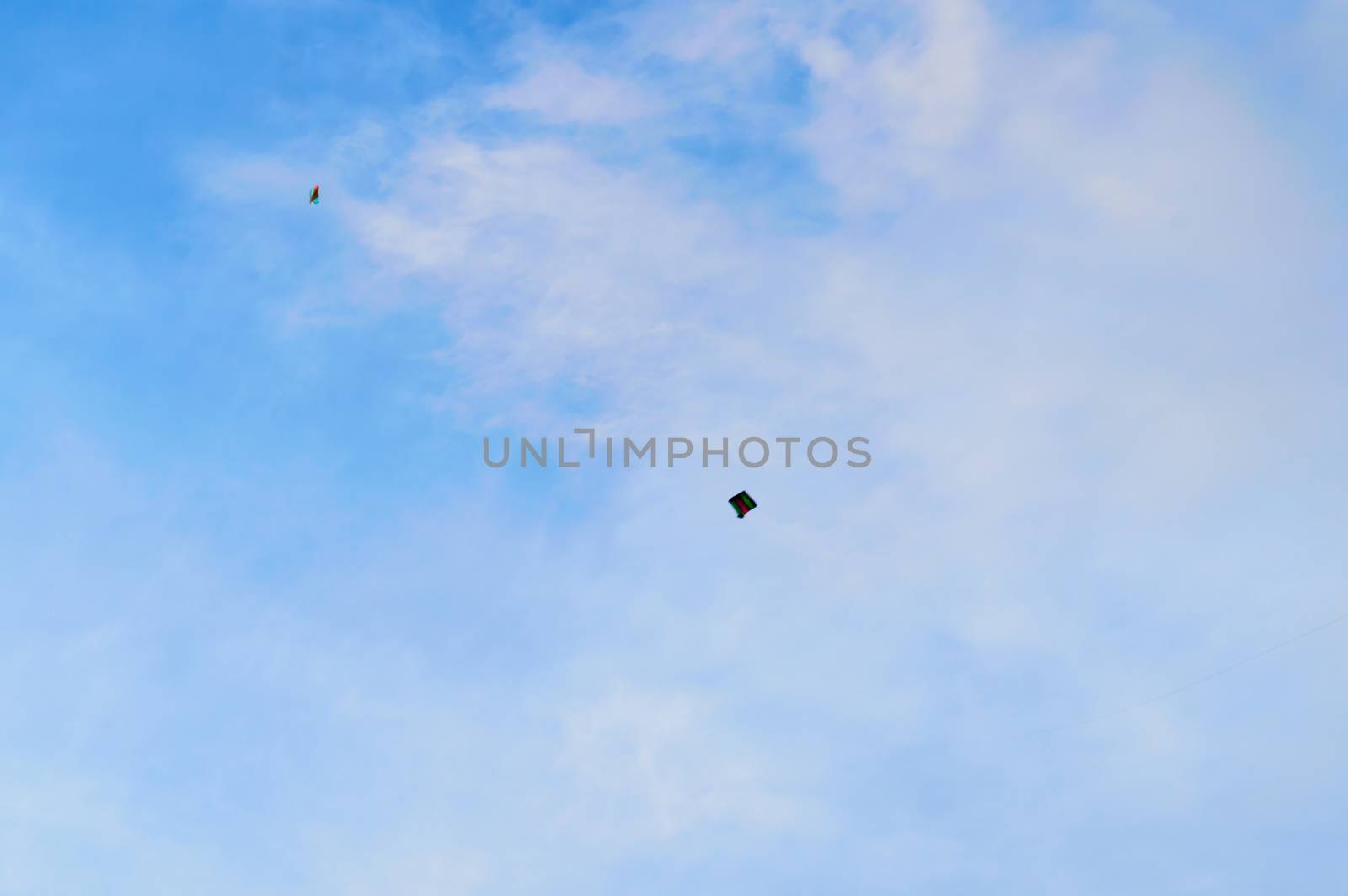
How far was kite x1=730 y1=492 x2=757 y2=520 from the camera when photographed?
49.2 meters

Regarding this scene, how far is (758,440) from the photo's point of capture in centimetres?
5688

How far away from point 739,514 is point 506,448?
15.5 m

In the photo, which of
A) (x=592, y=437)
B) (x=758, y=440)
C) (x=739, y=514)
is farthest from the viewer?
(x=758, y=440)

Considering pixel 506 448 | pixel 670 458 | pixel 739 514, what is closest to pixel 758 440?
pixel 670 458

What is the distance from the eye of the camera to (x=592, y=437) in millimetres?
53156

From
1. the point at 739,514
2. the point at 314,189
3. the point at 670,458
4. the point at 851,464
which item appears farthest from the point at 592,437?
the point at 314,189

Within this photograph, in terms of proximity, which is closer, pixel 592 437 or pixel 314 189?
pixel 314 189

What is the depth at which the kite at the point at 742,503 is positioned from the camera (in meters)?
49.2

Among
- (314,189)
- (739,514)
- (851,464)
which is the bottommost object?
(739,514)

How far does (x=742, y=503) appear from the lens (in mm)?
49969

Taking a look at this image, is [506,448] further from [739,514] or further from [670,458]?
[739,514]

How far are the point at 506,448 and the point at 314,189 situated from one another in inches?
722

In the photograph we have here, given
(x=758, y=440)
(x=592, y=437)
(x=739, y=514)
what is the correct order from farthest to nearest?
(x=758, y=440) < (x=592, y=437) < (x=739, y=514)

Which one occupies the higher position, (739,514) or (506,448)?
(506,448)
